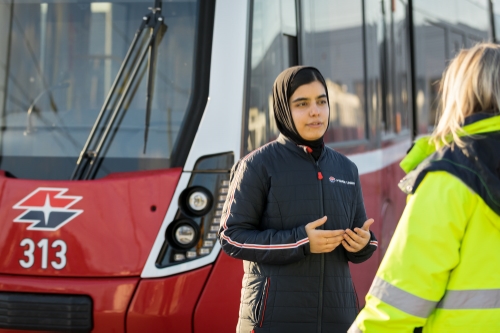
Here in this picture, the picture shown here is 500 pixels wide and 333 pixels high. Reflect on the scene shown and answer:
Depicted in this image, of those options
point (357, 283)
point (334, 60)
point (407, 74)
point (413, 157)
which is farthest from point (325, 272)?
point (407, 74)

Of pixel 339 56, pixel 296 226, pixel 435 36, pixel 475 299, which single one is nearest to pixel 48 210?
pixel 296 226

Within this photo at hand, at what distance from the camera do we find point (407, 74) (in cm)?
716

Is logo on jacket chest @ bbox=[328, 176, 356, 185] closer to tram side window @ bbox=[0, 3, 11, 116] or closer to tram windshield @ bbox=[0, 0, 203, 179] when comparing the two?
tram windshield @ bbox=[0, 0, 203, 179]

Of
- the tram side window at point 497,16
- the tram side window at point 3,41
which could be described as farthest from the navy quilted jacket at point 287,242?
the tram side window at point 497,16

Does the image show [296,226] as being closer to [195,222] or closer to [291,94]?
[291,94]

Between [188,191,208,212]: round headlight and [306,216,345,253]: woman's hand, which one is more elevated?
[188,191,208,212]: round headlight

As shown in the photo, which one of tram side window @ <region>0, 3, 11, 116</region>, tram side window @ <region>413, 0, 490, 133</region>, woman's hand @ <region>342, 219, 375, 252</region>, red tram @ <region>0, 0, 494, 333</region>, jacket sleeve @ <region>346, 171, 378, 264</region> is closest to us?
woman's hand @ <region>342, 219, 375, 252</region>

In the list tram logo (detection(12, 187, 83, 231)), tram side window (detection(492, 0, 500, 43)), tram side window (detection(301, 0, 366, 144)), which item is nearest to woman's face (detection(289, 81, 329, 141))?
tram logo (detection(12, 187, 83, 231))

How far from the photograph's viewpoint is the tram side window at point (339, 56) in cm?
464

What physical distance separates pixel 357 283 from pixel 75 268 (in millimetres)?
1890

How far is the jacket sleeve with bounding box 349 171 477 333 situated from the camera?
1.80m

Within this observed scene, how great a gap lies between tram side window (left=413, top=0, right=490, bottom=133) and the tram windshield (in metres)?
4.02

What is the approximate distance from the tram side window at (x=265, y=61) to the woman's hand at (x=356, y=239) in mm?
1092

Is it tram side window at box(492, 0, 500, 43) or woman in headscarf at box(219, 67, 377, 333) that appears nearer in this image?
woman in headscarf at box(219, 67, 377, 333)
